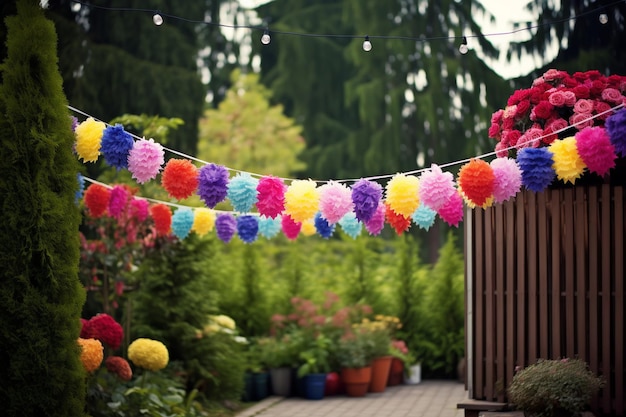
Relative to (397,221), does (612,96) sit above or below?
above

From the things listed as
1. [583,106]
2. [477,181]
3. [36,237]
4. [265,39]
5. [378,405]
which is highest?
[265,39]

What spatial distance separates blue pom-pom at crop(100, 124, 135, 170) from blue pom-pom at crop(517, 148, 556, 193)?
2954 millimetres

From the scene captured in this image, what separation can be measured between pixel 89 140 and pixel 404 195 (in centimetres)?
244

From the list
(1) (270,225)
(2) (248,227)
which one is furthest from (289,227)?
(2) (248,227)

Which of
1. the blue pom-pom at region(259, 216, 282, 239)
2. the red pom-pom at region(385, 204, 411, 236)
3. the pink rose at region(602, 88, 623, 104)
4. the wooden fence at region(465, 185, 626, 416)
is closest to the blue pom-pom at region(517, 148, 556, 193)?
the wooden fence at region(465, 185, 626, 416)

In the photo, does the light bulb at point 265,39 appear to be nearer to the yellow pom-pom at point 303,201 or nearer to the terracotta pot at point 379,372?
the yellow pom-pom at point 303,201

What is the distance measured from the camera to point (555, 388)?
6.86 metres

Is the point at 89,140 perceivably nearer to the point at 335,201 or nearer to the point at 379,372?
the point at 335,201

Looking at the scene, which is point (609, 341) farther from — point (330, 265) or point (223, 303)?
point (330, 265)

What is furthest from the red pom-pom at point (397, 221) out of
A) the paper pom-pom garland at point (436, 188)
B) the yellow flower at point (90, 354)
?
the yellow flower at point (90, 354)

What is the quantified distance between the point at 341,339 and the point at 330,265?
2631 millimetres

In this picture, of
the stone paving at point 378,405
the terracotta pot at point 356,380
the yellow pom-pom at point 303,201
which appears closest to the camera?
the yellow pom-pom at point 303,201

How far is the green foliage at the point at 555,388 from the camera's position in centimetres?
682

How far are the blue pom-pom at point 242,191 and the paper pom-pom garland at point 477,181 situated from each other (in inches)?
66.1
